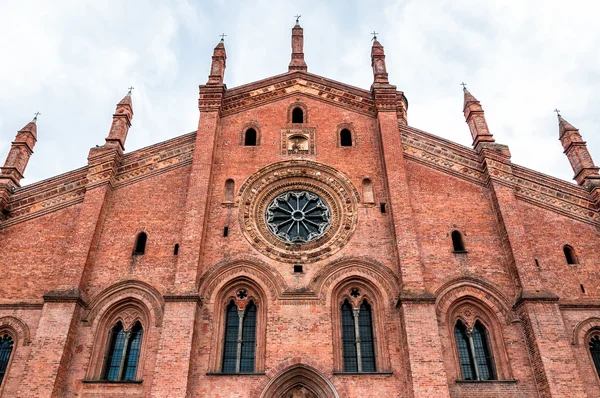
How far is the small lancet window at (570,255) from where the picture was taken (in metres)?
16.4

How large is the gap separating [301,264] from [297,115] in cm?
672

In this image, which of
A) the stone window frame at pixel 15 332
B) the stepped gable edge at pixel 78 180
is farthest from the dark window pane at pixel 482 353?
the stone window frame at pixel 15 332

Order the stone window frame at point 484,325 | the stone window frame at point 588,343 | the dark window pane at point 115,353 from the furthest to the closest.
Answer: the dark window pane at point 115,353, the stone window frame at point 484,325, the stone window frame at point 588,343

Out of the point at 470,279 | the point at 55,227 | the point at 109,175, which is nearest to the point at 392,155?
the point at 470,279

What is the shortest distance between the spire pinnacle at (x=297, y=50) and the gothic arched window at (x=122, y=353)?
1272 centimetres

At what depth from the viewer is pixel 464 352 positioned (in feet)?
49.2

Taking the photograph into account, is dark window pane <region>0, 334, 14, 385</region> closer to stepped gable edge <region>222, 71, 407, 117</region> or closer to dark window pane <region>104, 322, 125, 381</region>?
dark window pane <region>104, 322, 125, 381</region>

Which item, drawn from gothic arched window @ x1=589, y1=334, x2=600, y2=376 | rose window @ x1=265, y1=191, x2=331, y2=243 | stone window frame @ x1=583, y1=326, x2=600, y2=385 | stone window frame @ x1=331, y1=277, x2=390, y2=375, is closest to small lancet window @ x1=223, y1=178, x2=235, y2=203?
rose window @ x1=265, y1=191, x2=331, y2=243

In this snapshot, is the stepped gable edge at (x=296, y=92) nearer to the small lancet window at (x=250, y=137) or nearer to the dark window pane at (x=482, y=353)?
the small lancet window at (x=250, y=137)

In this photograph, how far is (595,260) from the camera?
1631 cm

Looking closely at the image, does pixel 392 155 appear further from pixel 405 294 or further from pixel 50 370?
pixel 50 370

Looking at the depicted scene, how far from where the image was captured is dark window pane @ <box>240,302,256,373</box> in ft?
48.4

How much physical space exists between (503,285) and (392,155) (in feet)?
18.3

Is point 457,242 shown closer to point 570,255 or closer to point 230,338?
point 570,255
